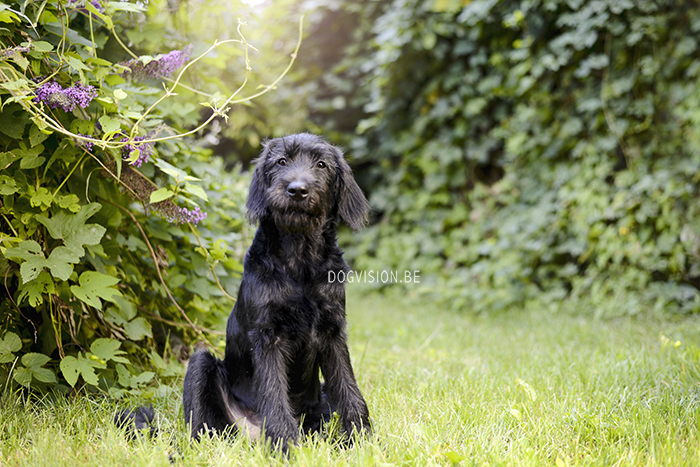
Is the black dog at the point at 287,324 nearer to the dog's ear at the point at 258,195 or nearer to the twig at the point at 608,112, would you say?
the dog's ear at the point at 258,195

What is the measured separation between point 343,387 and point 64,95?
1746 millimetres

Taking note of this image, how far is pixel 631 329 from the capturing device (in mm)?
4086

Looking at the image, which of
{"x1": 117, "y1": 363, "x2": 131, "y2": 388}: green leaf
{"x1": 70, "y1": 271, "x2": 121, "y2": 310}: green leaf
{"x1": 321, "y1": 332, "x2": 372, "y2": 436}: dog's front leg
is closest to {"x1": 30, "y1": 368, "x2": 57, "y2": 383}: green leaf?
{"x1": 117, "y1": 363, "x2": 131, "y2": 388}: green leaf

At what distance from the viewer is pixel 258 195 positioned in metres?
2.53

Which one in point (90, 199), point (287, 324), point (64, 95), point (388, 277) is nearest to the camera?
point (64, 95)

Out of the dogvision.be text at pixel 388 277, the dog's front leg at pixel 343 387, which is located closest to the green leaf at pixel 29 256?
the dog's front leg at pixel 343 387

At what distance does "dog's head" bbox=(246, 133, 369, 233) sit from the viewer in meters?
2.30

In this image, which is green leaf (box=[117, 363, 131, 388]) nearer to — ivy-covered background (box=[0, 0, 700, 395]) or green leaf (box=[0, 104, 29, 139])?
ivy-covered background (box=[0, 0, 700, 395])

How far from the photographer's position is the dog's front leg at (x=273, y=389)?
2111 millimetres

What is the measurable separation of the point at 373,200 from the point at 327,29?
3.45 meters

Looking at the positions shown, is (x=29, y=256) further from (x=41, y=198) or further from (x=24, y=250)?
(x=41, y=198)

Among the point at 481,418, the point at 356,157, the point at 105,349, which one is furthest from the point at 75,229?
the point at 356,157

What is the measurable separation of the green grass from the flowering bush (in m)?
0.30

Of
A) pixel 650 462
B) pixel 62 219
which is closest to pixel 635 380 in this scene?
pixel 650 462
